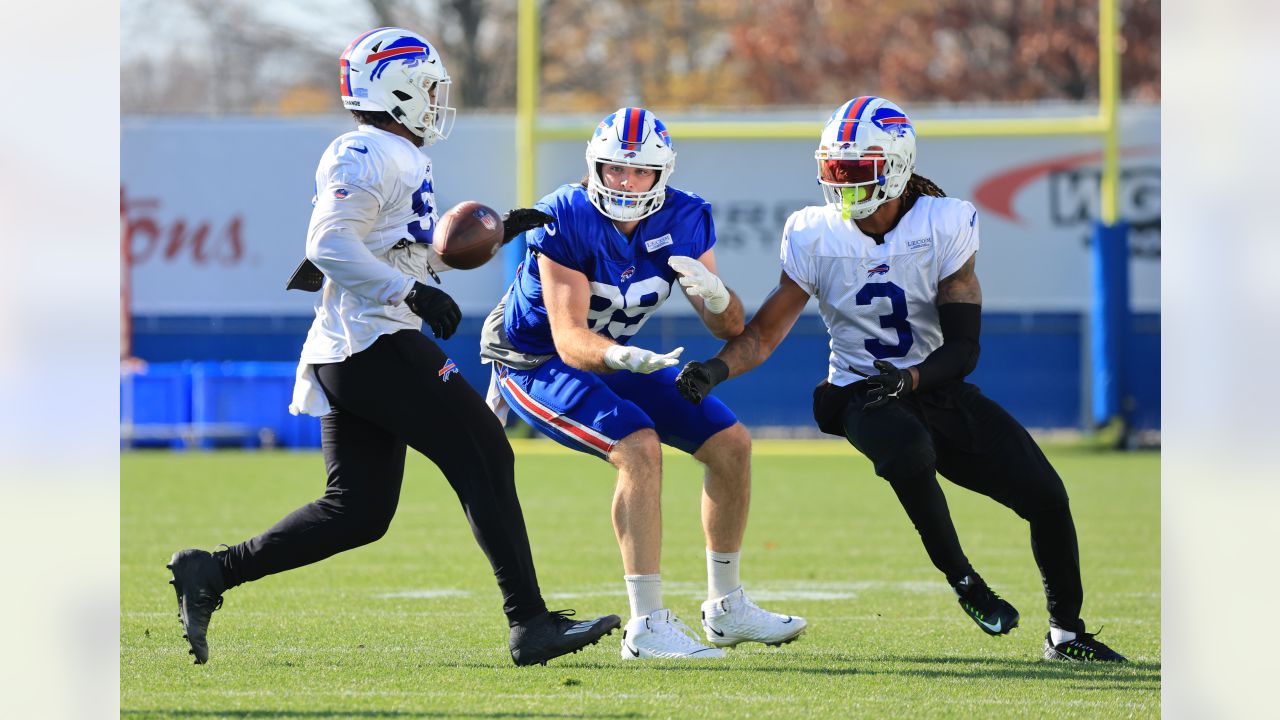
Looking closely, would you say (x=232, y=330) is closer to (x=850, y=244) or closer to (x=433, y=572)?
(x=433, y=572)

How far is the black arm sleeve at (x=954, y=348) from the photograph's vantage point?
476cm

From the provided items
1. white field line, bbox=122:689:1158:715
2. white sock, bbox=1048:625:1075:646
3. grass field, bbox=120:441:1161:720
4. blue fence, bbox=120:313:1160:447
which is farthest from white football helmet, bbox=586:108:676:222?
blue fence, bbox=120:313:1160:447

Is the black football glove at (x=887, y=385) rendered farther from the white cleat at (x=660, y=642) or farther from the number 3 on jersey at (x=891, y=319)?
the white cleat at (x=660, y=642)

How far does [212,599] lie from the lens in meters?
4.60

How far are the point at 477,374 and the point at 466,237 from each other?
1243 centimetres

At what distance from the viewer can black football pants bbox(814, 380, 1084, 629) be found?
4.68 meters

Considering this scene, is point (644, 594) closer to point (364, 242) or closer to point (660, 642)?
point (660, 642)

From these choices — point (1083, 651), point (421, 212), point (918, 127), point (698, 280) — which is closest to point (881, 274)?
point (698, 280)

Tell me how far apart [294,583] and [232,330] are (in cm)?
1134
